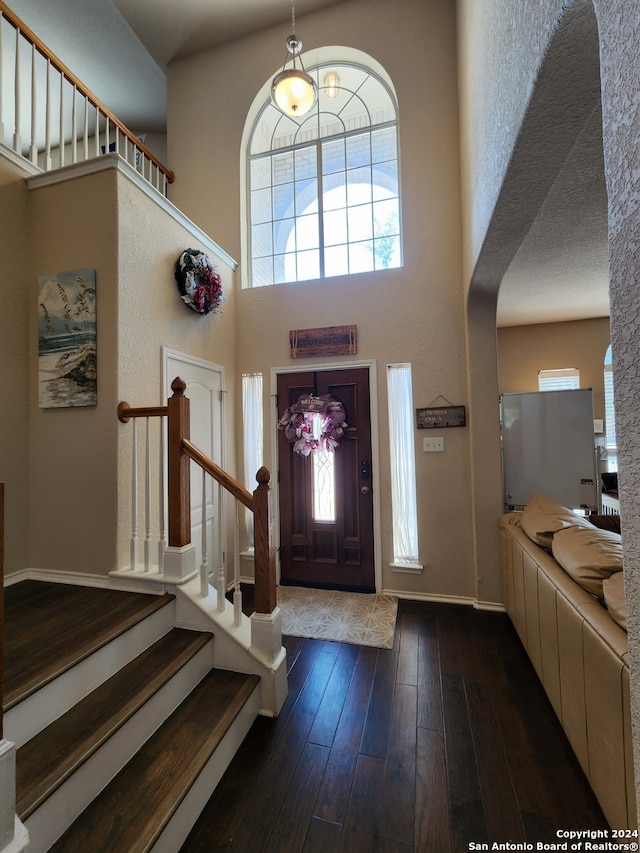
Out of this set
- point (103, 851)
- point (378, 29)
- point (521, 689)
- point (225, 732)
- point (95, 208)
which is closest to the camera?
point (103, 851)

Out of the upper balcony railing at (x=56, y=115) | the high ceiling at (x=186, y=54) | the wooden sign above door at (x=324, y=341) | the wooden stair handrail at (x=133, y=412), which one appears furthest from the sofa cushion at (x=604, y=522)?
the upper balcony railing at (x=56, y=115)

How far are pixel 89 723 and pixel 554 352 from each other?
5492 mm

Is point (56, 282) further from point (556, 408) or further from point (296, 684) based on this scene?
point (556, 408)

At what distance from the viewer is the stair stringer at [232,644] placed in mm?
1843

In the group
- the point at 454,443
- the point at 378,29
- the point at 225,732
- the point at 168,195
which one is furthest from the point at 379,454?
the point at 378,29

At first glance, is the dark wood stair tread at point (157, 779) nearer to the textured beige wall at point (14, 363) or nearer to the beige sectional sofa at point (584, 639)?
the beige sectional sofa at point (584, 639)

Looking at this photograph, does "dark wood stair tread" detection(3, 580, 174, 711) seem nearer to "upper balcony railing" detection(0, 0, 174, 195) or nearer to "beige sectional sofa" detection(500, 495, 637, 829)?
"beige sectional sofa" detection(500, 495, 637, 829)

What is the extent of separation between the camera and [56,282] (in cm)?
239

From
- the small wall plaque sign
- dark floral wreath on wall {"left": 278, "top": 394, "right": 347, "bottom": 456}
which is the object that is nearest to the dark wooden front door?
dark floral wreath on wall {"left": 278, "top": 394, "right": 347, "bottom": 456}

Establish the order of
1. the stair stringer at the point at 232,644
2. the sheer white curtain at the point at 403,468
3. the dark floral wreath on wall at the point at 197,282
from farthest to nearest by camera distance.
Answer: the sheer white curtain at the point at 403,468, the dark floral wreath on wall at the point at 197,282, the stair stringer at the point at 232,644

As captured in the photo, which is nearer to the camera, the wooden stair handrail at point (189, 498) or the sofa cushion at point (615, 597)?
the sofa cushion at point (615, 597)

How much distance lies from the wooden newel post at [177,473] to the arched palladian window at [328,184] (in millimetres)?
2184

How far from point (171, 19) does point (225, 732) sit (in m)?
5.94

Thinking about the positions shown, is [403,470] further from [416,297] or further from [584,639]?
[584,639]
